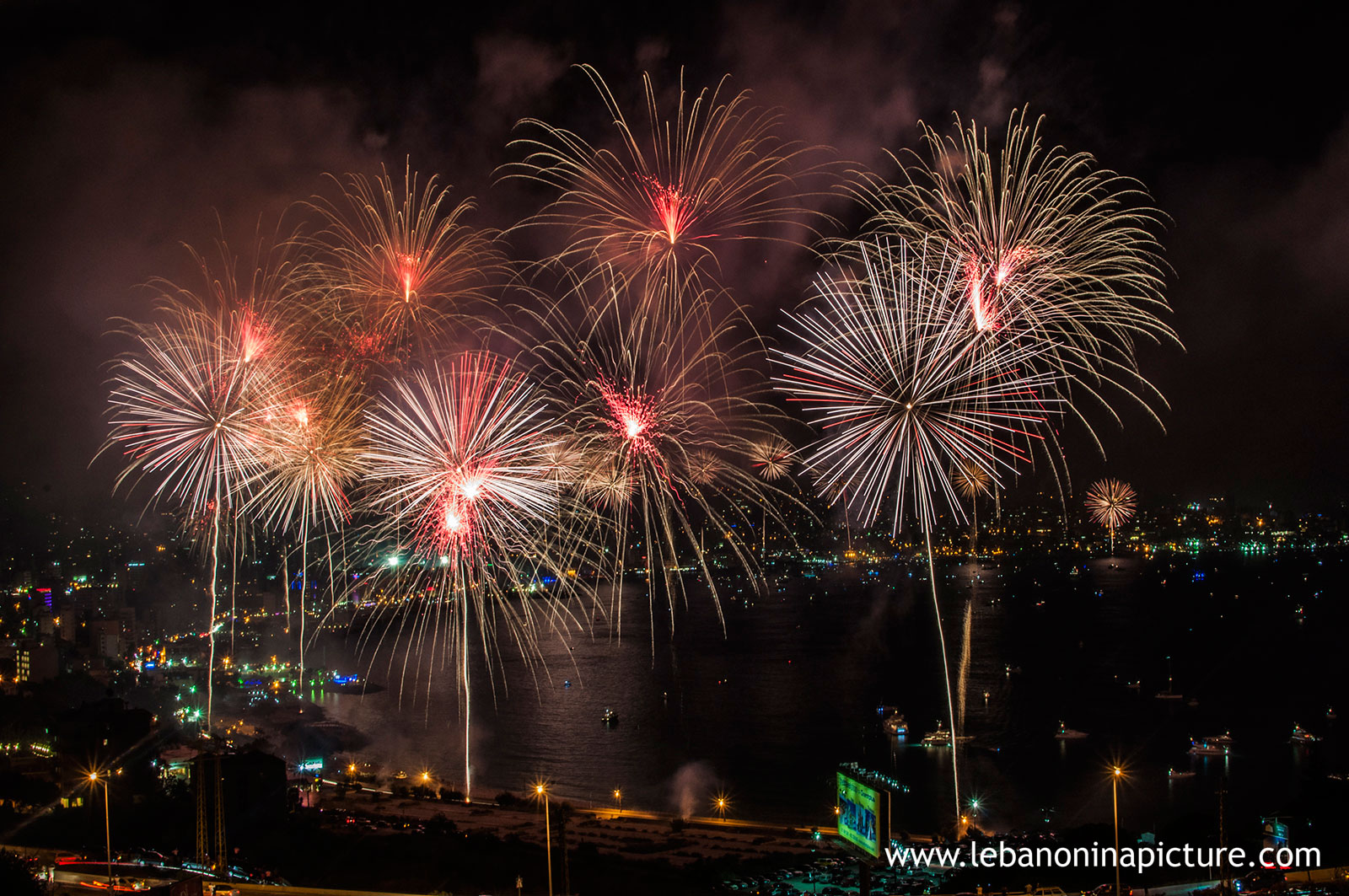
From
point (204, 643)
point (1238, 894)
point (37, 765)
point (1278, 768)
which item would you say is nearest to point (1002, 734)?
point (1278, 768)

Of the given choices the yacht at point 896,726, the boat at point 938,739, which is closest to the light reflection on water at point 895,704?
the yacht at point 896,726

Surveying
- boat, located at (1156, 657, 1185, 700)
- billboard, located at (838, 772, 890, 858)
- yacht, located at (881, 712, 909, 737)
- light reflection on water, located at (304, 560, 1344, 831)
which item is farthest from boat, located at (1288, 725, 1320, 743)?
billboard, located at (838, 772, 890, 858)

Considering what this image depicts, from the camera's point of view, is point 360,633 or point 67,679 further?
point 360,633

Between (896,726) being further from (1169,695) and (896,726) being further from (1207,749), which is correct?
(1169,695)

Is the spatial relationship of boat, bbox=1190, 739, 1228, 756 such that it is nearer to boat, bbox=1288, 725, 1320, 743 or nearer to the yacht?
boat, bbox=1288, 725, 1320, 743

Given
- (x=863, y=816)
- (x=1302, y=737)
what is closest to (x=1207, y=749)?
(x=1302, y=737)

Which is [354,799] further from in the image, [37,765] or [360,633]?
[360,633]
